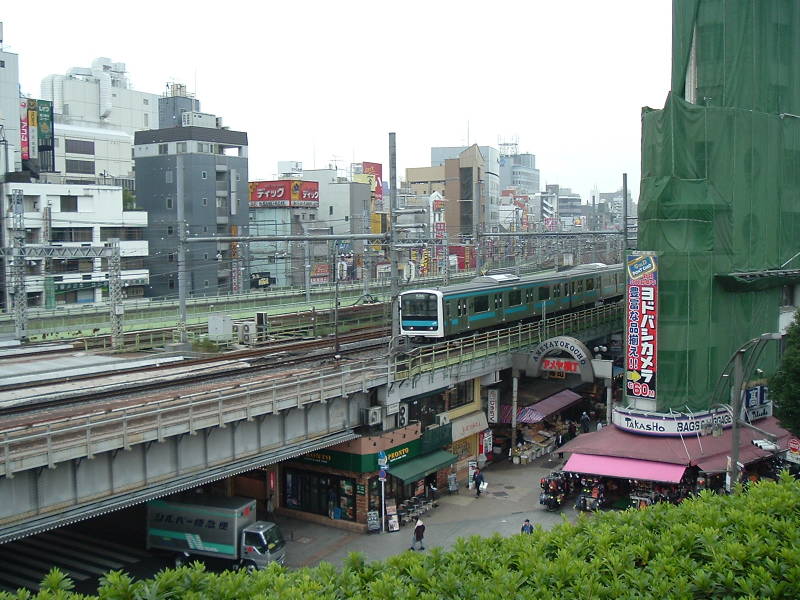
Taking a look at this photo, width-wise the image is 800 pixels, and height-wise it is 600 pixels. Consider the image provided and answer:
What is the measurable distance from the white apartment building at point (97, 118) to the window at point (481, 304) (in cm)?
4886

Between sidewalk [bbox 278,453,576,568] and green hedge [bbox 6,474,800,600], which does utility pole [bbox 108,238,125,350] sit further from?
green hedge [bbox 6,474,800,600]

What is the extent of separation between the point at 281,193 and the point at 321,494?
66.4 meters

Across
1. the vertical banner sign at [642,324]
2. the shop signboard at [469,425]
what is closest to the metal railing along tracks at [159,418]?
the shop signboard at [469,425]

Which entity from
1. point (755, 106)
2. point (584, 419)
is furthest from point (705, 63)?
point (584, 419)

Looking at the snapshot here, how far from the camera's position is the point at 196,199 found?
7750 centimetres

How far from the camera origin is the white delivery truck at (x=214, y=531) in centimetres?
2448

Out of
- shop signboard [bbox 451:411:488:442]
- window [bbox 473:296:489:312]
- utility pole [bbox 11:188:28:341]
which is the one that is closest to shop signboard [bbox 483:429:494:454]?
shop signboard [bbox 451:411:488:442]

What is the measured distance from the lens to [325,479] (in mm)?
29344

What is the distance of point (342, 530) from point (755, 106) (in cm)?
2061

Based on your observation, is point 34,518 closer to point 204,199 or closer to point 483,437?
point 483,437

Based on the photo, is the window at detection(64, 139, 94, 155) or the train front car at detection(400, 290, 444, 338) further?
the window at detection(64, 139, 94, 155)

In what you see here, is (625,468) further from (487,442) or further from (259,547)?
(259,547)

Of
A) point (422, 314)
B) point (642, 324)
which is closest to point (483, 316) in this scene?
point (422, 314)

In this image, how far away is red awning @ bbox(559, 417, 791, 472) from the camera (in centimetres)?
2877
